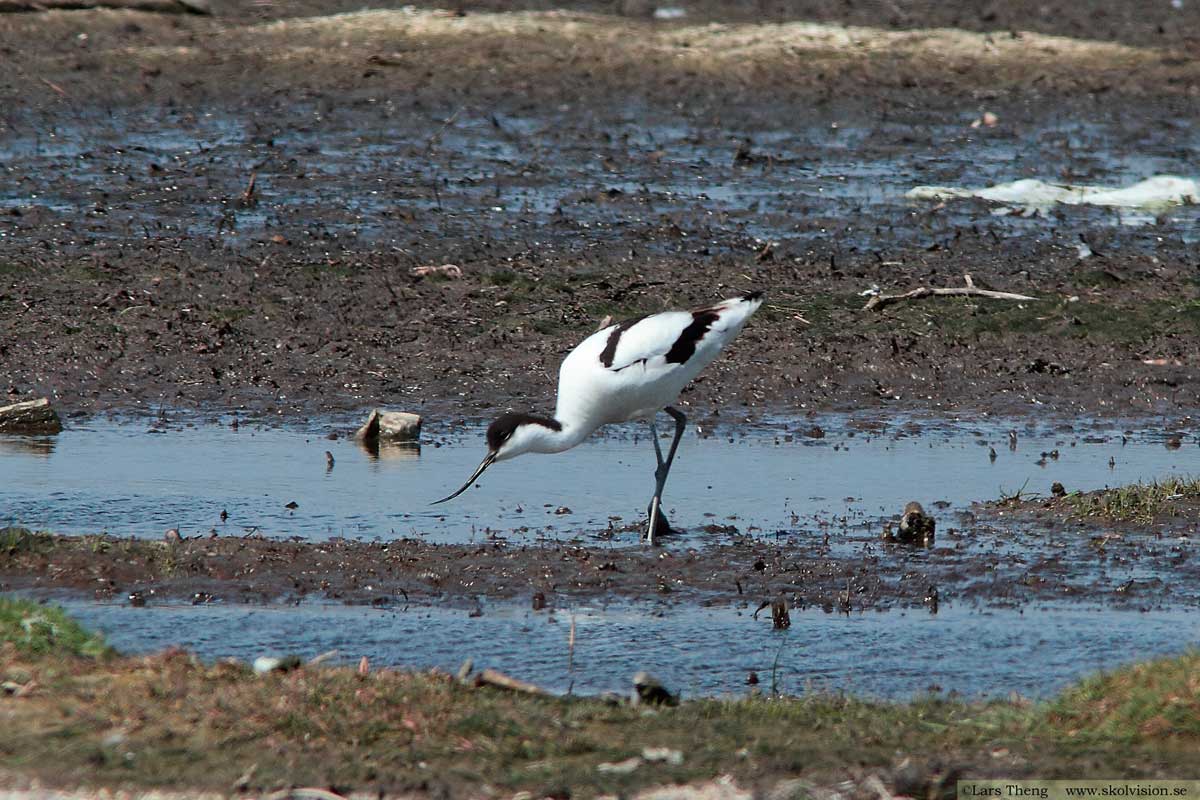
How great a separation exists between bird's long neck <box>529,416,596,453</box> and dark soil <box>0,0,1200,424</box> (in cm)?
192

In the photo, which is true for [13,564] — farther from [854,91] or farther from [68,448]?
[854,91]

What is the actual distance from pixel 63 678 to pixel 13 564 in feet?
5.81

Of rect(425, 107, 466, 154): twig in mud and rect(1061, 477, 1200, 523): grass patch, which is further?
rect(425, 107, 466, 154): twig in mud

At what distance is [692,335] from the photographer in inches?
312

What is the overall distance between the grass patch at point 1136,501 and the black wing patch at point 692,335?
1.66 m

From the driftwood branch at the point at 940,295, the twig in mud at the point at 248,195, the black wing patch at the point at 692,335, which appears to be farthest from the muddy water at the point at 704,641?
the twig in mud at the point at 248,195

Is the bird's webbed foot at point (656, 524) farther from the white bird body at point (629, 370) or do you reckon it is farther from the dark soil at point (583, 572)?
the white bird body at point (629, 370)

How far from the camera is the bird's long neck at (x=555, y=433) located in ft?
24.9

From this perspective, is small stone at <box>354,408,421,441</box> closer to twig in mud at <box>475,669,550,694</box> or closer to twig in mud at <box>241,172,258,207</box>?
twig in mud at <box>475,669,550,694</box>

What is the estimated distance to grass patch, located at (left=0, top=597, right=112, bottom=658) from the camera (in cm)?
541

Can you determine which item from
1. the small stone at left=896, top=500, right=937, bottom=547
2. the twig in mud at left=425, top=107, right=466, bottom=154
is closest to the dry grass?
the twig in mud at left=425, top=107, right=466, bottom=154

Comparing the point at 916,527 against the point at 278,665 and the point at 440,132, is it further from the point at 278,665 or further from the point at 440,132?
the point at 440,132

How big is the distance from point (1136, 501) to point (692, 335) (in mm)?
1952

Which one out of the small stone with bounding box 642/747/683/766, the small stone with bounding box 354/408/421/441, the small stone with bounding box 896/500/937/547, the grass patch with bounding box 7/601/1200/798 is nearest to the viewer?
the grass patch with bounding box 7/601/1200/798
